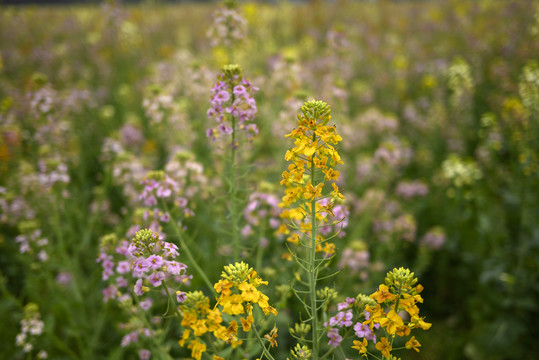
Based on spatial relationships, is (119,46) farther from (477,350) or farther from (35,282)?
(477,350)

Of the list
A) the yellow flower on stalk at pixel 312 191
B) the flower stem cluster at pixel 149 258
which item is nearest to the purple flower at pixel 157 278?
the flower stem cluster at pixel 149 258

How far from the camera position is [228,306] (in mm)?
1455

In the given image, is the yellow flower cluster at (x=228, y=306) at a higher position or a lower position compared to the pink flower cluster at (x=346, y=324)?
higher

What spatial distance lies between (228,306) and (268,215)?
206 cm

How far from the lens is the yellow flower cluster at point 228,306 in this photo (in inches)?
58.3

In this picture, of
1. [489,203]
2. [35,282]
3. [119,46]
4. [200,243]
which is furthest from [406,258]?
[119,46]

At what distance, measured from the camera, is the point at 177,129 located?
4621mm

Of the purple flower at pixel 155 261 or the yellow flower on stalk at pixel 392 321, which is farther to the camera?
the purple flower at pixel 155 261

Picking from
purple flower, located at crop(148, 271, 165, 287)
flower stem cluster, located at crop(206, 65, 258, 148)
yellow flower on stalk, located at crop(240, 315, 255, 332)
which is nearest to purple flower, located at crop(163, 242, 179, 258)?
purple flower, located at crop(148, 271, 165, 287)

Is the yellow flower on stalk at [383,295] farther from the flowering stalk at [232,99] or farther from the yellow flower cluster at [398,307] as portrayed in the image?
the flowering stalk at [232,99]

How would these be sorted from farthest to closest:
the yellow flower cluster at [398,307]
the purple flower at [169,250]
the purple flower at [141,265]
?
the purple flower at [169,250], the purple flower at [141,265], the yellow flower cluster at [398,307]

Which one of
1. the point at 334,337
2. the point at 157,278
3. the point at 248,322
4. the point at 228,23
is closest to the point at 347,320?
the point at 334,337

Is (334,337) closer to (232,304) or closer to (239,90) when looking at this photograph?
(232,304)

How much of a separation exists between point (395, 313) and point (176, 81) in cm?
555
